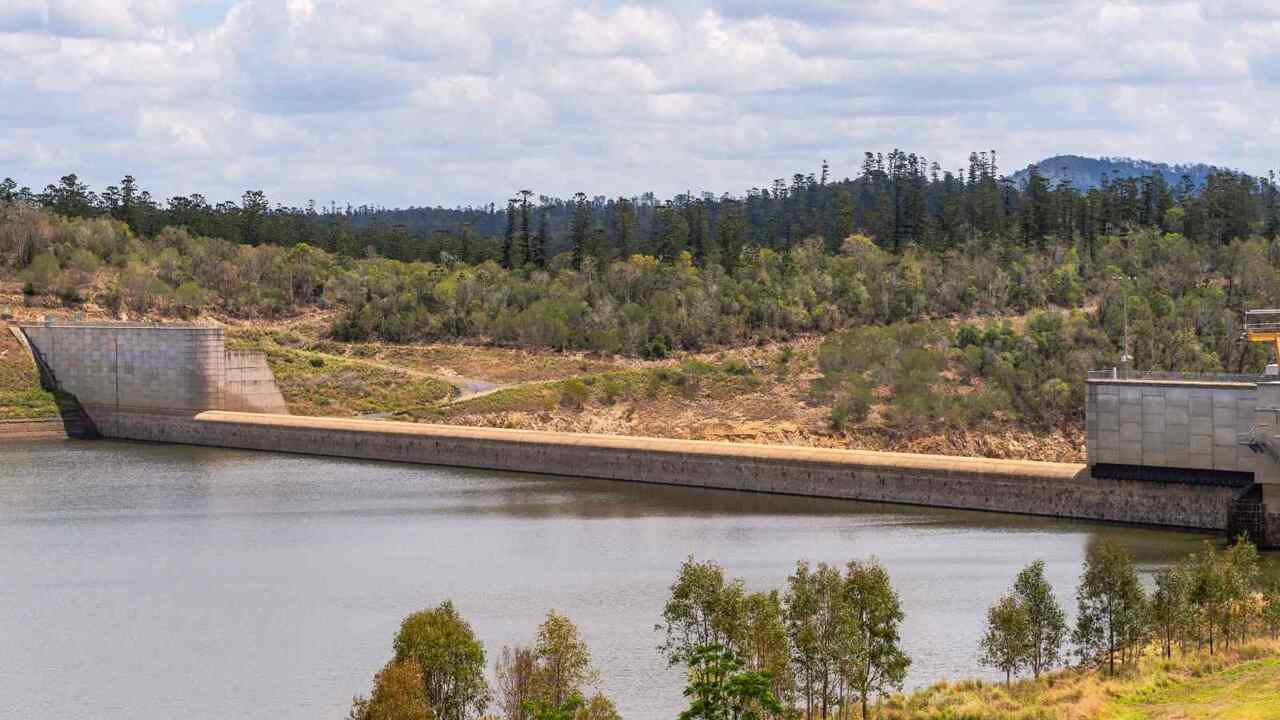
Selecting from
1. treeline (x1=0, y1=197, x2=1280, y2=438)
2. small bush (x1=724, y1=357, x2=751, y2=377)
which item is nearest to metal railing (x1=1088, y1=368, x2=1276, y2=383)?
treeline (x1=0, y1=197, x2=1280, y2=438)

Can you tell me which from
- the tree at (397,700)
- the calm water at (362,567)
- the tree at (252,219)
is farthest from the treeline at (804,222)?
the tree at (397,700)

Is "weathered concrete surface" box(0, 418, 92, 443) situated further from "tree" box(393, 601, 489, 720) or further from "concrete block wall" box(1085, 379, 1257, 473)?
"tree" box(393, 601, 489, 720)

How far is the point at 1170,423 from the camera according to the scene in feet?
187

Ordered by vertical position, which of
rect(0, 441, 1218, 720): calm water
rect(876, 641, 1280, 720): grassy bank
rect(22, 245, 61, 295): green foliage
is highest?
rect(22, 245, 61, 295): green foliage

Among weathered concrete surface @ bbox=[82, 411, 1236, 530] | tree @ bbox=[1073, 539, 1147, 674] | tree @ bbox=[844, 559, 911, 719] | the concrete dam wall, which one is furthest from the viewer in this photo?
the concrete dam wall

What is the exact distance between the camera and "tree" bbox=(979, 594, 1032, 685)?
1382 inches

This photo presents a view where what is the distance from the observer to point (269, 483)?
7194 centimetres

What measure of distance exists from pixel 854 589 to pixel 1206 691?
7.29 meters

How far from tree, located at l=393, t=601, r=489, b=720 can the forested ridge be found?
165 feet

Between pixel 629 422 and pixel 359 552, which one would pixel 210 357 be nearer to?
pixel 629 422

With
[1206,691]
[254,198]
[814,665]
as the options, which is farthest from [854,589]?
[254,198]

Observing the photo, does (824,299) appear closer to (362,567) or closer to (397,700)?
(362,567)

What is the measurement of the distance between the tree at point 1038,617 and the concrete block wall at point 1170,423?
70.8ft

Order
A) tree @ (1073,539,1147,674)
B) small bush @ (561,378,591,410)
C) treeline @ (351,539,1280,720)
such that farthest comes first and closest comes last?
1. small bush @ (561,378,591,410)
2. tree @ (1073,539,1147,674)
3. treeline @ (351,539,1280,720)
